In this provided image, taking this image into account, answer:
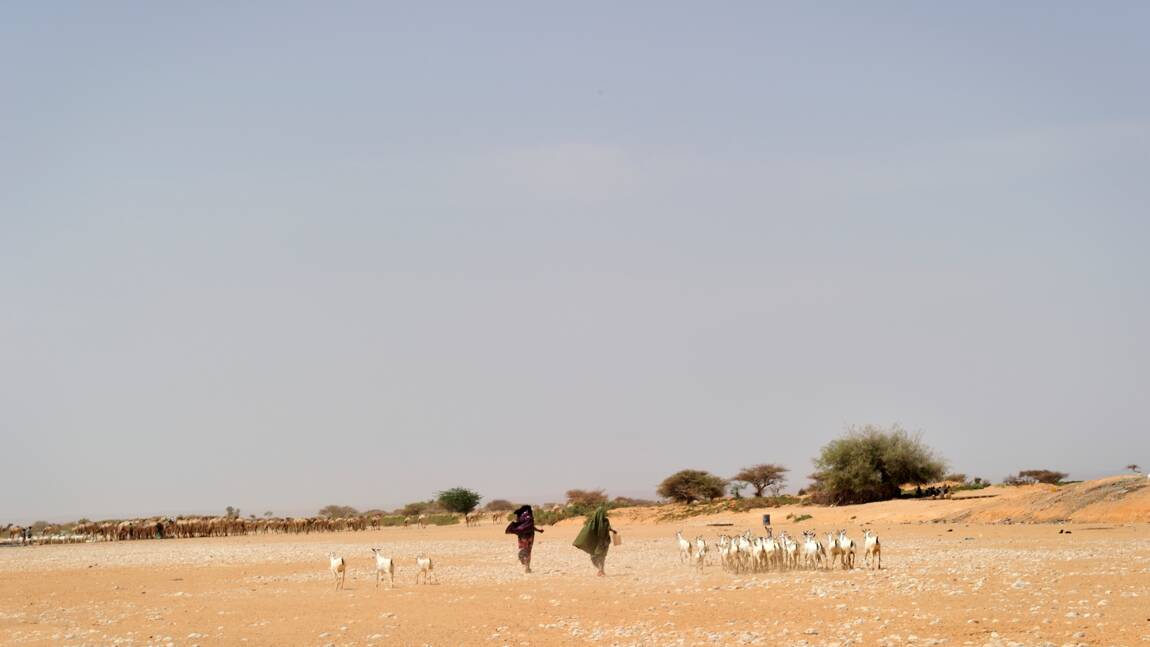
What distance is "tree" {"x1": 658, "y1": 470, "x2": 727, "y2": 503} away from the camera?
246 ft

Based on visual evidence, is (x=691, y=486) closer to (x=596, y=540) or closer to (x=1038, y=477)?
(x=1038, y=477)

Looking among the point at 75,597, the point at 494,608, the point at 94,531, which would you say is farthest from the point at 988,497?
the point at 94,531

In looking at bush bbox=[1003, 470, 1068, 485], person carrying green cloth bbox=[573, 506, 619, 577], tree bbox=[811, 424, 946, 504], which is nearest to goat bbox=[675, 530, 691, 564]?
person carrying green cloth bbox=[573, 506, 619, 577]

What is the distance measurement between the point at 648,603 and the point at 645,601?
1.15 feet

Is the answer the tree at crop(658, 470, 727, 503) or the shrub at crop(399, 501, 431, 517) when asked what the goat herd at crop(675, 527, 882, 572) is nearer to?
the tree at crop(658, 470, 727, 503)

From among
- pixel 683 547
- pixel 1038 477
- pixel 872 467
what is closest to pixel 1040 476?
pixel 1038 477

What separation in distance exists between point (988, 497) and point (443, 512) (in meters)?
66.2

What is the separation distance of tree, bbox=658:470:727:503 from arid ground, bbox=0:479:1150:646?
42818mm

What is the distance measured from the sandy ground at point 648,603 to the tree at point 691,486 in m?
44.3

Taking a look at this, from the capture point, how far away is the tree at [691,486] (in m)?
75.1

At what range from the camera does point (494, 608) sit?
726 inches

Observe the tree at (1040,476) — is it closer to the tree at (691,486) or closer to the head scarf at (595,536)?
the tree at (691,486)

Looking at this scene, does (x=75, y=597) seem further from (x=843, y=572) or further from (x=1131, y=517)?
(x=1131, y=517)

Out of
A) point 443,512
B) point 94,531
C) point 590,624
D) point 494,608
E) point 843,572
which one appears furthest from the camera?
point 443,512
